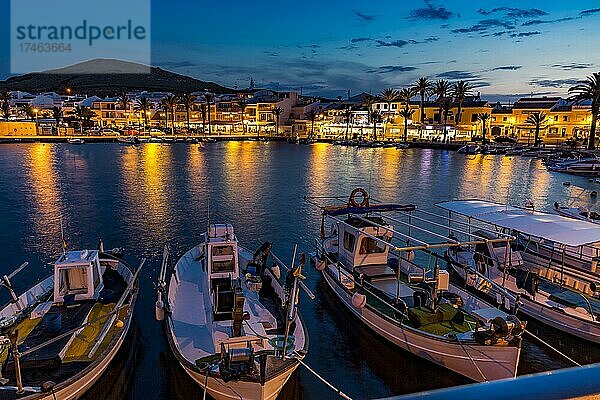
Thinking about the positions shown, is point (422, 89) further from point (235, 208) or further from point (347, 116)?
point (235, 208)

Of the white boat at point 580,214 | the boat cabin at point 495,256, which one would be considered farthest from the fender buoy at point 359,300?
the white boat at point 580,214

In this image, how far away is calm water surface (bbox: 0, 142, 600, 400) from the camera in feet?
40.9

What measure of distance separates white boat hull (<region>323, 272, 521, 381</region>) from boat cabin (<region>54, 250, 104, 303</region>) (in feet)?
25.9

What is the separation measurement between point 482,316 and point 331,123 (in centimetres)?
10962

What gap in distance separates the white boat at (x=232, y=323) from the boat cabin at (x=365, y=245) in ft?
9.36

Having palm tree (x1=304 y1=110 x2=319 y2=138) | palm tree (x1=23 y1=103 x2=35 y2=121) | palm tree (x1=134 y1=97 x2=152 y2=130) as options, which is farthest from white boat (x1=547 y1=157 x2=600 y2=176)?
palm tree (x1=23 y1=103 x2=35 y2=121)

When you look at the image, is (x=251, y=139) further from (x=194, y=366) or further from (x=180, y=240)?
(x=194, y=366)

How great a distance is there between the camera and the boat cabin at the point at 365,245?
16016 millimetres

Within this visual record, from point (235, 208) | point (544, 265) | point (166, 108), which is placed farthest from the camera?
point (166, 108)

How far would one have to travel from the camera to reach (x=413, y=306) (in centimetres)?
1346

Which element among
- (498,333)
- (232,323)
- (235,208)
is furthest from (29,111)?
(498,333)

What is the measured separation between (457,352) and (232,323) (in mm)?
5291

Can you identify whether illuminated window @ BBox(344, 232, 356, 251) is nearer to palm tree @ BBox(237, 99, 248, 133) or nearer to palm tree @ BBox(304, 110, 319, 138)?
palm tree @ BBox(304, 110, 319, 138)

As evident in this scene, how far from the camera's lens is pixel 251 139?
112 metres
